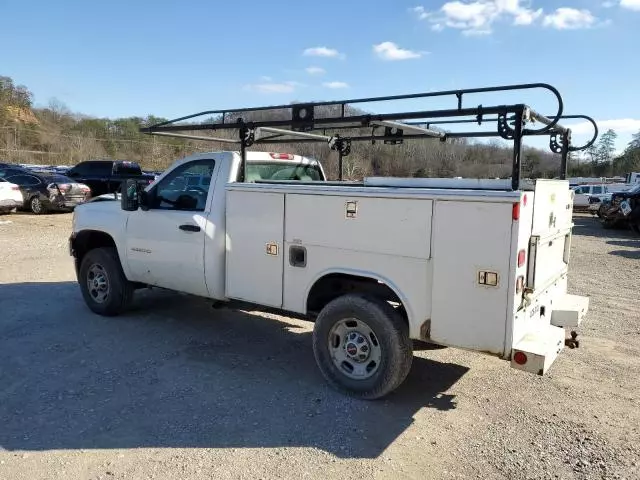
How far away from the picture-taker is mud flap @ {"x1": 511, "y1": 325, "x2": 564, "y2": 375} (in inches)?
146

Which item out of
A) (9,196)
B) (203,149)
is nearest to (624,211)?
→ (203,149)

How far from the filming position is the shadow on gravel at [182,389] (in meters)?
3.80

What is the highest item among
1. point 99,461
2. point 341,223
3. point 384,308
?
point 341,223

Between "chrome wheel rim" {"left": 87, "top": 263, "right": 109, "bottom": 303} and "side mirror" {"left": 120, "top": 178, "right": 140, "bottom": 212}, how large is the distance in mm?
1063

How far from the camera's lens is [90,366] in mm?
5031

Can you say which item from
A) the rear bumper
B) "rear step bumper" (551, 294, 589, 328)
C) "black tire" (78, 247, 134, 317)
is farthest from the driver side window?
"rear step bumper" (551, 294, 589, 328)

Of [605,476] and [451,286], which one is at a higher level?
[451,286]

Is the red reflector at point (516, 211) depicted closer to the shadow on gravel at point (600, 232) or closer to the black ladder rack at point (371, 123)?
the black ladder rack at point (371, 123)

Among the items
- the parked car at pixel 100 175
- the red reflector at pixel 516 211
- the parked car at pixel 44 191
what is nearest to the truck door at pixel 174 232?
the red reflector at pixel 516 211

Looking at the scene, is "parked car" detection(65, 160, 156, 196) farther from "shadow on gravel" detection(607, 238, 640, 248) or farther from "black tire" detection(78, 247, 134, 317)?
"shadow on gravel" detection(607, 238, 640, 248)

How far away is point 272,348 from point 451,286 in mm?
2457

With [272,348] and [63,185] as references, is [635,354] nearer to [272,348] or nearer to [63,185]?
[272,348]

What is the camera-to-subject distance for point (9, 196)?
61.4ft

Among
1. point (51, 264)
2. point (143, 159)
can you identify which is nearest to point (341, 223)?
point (51, 264)
